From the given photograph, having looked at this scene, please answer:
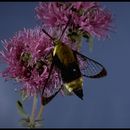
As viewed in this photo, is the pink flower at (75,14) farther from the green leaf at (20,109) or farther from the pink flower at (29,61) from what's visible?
the green leaf at (20,109)

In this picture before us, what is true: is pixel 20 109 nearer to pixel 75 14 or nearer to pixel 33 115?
pixel 33 115

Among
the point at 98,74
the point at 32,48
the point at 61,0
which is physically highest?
the point at 61,0

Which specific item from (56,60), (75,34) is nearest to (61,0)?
Answer: (75,34)

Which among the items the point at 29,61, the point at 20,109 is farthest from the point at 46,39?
the point at 20,109

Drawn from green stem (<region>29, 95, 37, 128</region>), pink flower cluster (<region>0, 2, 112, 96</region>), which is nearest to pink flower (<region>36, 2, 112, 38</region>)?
pink flower cluster (<region>0, 2, 112, 96</region>)

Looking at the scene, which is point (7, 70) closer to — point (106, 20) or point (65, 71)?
point (65, 71)

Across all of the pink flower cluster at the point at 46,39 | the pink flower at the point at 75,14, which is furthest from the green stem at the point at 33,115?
the pink flower at the point at 75,14

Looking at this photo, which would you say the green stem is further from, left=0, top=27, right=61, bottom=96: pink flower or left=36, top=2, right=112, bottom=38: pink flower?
left=36, top=2, right=112, bottom=38: pink flower
